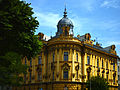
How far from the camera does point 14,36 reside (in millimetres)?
25859

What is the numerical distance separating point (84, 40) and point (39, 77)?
50.6ft

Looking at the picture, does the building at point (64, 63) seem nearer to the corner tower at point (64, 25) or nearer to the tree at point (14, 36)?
the corner tower at point (64, 25)

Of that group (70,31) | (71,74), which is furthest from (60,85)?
(70,31)

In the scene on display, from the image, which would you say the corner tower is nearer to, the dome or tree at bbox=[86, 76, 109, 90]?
the dome

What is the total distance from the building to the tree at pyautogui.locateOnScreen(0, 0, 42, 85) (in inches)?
784

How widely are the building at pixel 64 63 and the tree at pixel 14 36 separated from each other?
19.9 metres

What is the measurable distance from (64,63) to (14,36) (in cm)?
2525

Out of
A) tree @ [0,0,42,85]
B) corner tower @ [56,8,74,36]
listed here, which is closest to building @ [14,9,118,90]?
corner tower @ [56,8,74,36]

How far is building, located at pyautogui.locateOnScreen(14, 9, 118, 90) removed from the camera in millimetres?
49375

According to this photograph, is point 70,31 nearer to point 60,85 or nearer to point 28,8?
point 60,85

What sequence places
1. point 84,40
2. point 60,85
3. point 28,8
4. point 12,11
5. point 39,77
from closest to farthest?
point 12,11
point 28,8
point 60,85
point 39,77
point 84,40

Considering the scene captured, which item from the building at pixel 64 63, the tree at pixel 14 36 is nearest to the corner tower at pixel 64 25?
the building at pixel 64 63

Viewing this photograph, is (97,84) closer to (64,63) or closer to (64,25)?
(64,63)

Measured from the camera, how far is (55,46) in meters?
51.0
